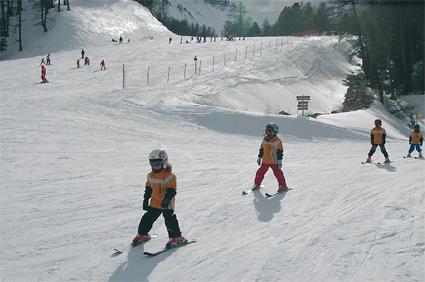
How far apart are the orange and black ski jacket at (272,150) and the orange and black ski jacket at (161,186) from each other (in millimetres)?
4035

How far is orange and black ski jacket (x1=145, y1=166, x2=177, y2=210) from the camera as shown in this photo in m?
7.61

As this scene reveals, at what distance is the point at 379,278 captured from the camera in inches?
251

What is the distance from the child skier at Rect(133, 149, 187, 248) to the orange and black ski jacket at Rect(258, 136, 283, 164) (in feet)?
13.2

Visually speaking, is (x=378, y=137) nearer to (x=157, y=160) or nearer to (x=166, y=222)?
(x=166, y=222)

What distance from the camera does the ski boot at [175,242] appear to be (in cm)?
768

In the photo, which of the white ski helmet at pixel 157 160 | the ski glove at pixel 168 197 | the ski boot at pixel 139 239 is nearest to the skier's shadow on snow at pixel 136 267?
the ski boot at pixel 139 239

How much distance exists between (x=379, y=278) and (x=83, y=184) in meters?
7.77

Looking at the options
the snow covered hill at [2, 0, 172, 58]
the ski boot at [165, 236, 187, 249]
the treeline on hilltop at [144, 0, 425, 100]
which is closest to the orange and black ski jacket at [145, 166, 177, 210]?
the ski boot at [165, 236, 187, 249]

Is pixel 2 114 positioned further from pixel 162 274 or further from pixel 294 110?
pixel 294 110

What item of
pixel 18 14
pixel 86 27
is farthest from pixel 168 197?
pixel 18 14

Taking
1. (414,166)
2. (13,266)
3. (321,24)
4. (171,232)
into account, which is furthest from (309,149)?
(321,24)

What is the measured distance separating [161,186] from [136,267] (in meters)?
1.31

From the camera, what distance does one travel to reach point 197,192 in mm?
11422

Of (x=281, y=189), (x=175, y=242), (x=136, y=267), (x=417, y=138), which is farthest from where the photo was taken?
(x=417, y=138)
